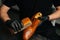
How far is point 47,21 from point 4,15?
0.35m

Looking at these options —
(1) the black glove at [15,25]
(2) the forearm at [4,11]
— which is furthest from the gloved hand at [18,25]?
(2) the forearm at [4,11]

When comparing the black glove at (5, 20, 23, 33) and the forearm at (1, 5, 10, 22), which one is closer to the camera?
the black glove at (5, 20, 23, 33)

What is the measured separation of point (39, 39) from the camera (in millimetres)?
1572

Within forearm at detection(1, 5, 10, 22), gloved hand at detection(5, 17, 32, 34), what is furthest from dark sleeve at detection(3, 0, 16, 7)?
gloved hand at detection(5, 17, 32, 34)

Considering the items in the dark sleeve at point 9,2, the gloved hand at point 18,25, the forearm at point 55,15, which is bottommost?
the forearm at point 55,15

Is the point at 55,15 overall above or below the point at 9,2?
below

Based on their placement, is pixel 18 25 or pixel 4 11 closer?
pixel 18 25

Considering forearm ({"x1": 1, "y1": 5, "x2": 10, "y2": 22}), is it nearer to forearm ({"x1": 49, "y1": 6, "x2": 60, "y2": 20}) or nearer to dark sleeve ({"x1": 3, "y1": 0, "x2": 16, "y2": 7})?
dark sleeve ({"x1": 3, "y1": 0, "x2": 16, "y2": 7})

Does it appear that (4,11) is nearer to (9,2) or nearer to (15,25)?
(9,2)

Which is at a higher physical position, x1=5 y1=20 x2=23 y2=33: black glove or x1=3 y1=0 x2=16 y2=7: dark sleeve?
x1=3 y1=0 x2=16 y2=7: dark sleeve

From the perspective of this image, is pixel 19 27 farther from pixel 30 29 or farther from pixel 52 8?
pixel 52 8

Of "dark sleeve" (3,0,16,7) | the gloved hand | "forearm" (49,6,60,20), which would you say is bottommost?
"forearm" (49,6,60,20)

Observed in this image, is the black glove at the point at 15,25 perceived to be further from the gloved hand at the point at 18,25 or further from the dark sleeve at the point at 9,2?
the dark sleeve at the point at 9,2

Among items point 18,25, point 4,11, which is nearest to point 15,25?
point 18,25
